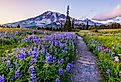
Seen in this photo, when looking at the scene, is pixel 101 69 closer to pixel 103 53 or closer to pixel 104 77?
pixel 104 77

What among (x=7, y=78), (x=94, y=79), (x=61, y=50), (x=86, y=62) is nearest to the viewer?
(x=7, y=78)

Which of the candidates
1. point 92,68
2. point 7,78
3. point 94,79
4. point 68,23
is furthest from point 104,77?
point 68,23

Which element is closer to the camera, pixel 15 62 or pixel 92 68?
pixel 15 62

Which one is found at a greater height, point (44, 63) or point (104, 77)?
point (44, 63)

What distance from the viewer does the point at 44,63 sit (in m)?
10.2

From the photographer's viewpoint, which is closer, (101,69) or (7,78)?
(7,78)

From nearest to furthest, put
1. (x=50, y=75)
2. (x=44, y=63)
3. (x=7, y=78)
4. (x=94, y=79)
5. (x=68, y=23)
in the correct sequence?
(x=7, y=78)
(x=50, y=75)
(x=44, y=63)
(x=94, y=79)
(x=68, y=23)

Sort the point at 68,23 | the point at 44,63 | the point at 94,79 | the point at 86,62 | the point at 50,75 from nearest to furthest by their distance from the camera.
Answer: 1. the point at 50,75
2. the point at 44,63
3. the point at 94,79
4. the point at 86,62
5. the point at 68,23

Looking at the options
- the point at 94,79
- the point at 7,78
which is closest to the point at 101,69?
the point at 94,79

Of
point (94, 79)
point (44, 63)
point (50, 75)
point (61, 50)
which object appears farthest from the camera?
point (61, 50)

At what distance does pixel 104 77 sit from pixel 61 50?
97.5 inches

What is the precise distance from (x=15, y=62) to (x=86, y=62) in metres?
8.41

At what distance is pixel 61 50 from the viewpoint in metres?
14.7

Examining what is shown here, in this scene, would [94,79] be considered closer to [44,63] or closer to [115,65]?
[115,65]
